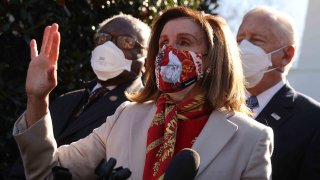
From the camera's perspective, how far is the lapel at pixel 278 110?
167 inches

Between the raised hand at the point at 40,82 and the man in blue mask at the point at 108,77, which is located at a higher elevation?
the raised hand at the point at 40,82

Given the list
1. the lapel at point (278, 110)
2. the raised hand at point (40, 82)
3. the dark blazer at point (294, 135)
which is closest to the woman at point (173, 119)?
the raised hand at point (40, 82)

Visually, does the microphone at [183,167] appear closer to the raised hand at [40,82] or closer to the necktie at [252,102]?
the raised hand at [40,82]

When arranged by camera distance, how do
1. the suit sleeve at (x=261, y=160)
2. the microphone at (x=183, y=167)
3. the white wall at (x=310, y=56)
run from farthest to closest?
the white wall at (x=310, y=56)
the suit sleeve at (x=261, y=160)
the microphone at (x=183, y=167)

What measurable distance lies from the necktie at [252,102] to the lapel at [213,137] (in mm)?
1376

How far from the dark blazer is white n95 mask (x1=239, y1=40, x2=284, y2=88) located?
0.84ft

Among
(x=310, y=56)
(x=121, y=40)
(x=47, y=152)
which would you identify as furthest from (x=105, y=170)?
(x=310, y=56)

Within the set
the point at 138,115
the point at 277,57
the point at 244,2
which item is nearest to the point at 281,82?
the point at 277,57

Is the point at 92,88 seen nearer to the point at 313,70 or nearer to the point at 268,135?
the point at 268,135

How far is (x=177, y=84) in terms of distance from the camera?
3123 millimetres

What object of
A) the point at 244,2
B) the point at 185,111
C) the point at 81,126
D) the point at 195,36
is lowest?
the point at 244,2

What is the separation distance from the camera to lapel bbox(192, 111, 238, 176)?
9.61 ft

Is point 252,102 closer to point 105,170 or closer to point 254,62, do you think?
point 254,62

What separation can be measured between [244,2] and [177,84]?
12059 millimetres
